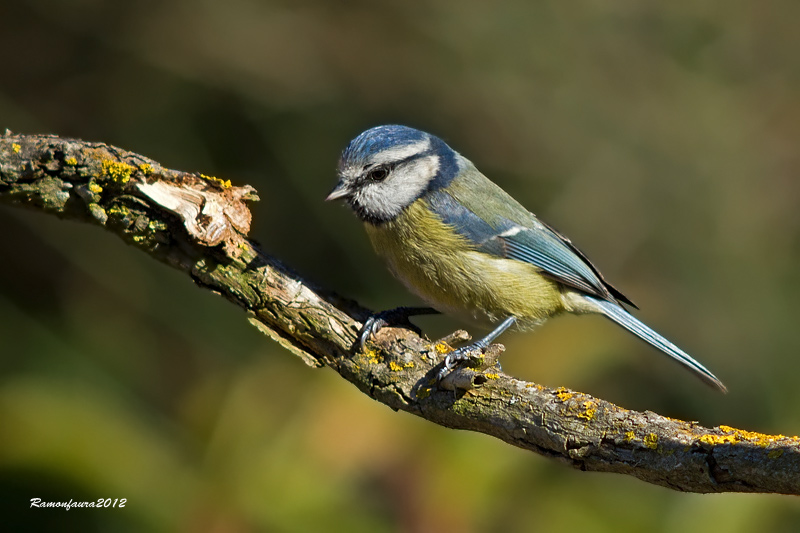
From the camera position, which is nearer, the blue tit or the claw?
the claw

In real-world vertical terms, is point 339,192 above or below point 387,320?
above

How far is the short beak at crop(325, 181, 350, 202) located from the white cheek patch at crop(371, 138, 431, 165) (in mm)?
143

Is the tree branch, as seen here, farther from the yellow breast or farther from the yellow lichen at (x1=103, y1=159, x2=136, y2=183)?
the yellow breast

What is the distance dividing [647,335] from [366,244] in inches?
73.4

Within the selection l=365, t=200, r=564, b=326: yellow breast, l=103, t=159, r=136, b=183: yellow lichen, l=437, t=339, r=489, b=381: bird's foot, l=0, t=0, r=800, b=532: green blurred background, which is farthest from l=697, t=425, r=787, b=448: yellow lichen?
l=103, t=159, r=136, b=183: yellow lichen

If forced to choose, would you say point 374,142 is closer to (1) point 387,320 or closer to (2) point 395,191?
(2) point 395,191

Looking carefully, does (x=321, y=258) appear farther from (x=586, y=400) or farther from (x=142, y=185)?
(x=586, y=400)

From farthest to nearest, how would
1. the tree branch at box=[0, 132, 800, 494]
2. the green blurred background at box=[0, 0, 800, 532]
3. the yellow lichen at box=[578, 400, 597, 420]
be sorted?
the green blurred background at box=[0, 0, 800, 532] < the tree branch at box=[0, 132, 800, 494] < the yellow lichen at box=[578, 400, 597, 420]

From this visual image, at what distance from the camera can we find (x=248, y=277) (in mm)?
2346

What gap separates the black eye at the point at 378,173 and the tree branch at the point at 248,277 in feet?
1.59

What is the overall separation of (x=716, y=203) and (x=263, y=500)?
3.23 m

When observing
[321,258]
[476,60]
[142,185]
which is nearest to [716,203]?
[476,60]

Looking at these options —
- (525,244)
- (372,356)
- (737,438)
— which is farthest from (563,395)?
(525,244)

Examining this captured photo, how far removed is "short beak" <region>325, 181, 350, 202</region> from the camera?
8.91ft
